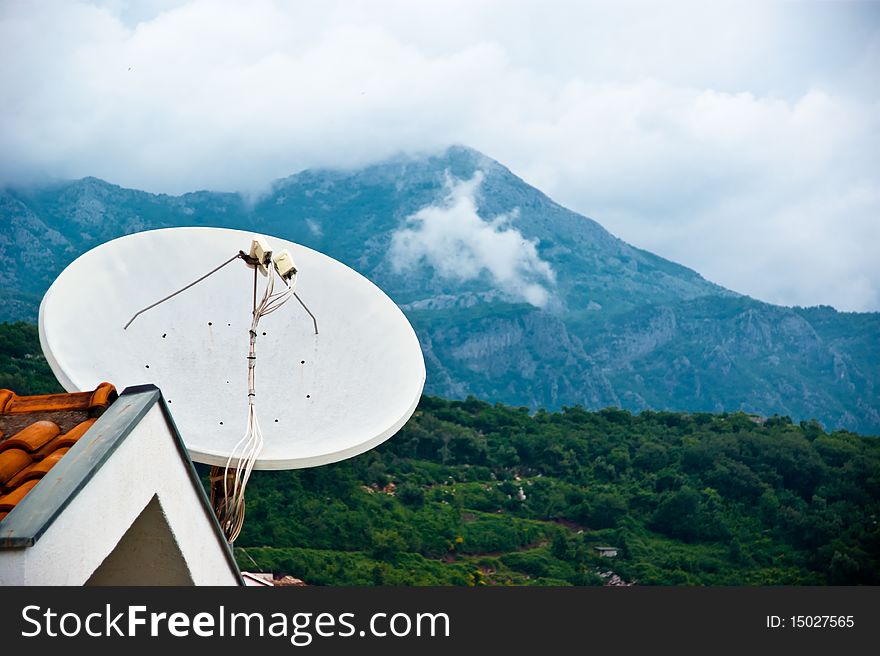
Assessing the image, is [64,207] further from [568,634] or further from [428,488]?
[568,634]

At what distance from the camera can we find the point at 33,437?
15.3ft

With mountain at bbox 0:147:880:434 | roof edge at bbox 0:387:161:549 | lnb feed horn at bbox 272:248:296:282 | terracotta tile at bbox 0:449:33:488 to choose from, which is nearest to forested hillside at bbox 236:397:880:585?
lnb feed horn at bbox 272:248:296:282

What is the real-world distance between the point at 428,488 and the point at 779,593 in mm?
41939

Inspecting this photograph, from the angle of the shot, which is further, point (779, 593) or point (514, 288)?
point (514, 288)

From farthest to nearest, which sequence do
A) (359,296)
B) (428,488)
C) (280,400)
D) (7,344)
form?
(428,488), (7,344), (359,296), (280,400)

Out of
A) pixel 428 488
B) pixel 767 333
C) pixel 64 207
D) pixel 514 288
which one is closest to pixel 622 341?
pixel 767 333

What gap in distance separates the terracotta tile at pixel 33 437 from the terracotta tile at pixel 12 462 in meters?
0.03

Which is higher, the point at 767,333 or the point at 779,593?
the point at 767,333

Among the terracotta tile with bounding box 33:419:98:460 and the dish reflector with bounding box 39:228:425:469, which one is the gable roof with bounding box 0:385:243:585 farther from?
the dish reflector with bounding box 39:228:425:469

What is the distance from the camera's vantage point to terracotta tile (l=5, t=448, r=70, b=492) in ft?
14.4

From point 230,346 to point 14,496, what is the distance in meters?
3.77

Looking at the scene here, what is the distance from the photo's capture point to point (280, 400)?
7.59 meters

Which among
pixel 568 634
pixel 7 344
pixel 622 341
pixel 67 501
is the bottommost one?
pixel 568 634

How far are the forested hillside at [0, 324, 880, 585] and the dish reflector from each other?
79.3 feet
